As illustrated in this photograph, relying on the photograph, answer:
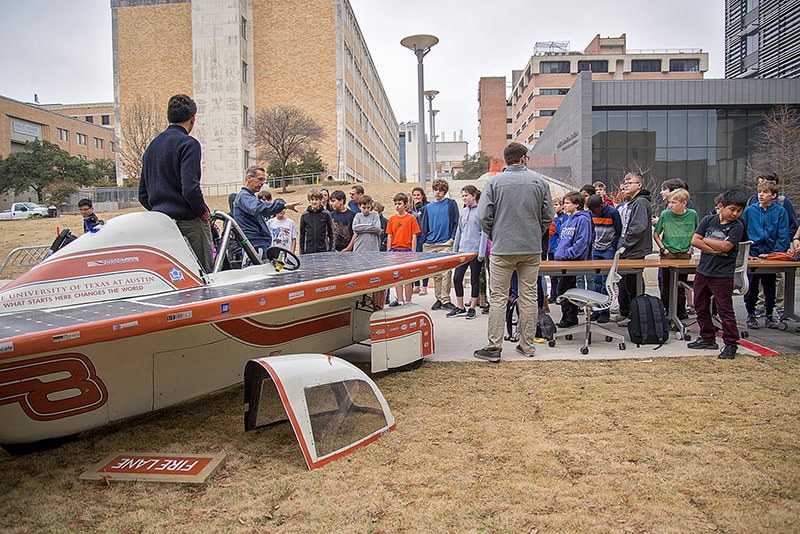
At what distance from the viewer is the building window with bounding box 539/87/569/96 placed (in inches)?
2517

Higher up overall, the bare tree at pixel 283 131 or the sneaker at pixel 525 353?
the bare tree at pixel 283 131

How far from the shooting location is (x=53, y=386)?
3.05 m

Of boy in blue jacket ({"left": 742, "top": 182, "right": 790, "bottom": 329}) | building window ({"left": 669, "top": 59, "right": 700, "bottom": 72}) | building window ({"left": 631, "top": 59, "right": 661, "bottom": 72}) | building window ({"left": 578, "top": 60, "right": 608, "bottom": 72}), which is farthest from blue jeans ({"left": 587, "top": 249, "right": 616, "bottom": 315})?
building window ({"left": 669, "top": 59, "right": 700, "bottom": 72})

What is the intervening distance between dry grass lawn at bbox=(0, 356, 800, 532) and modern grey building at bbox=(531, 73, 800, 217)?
32.0 meters

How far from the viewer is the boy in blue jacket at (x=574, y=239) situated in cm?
659

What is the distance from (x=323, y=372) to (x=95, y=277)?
5.19 feet

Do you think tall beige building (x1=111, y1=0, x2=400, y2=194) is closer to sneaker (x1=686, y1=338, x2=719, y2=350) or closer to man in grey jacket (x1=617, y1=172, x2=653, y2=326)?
man in grey jacket (x1=617, y1=172, x2=653, y2=326)

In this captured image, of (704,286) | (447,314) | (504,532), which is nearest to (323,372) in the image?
(504,532)

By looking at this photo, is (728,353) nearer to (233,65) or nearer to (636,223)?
(636,223)

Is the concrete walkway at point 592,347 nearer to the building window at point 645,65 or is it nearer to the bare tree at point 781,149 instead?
the bare tree at point 781,149

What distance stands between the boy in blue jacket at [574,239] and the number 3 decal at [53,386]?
17.4ft

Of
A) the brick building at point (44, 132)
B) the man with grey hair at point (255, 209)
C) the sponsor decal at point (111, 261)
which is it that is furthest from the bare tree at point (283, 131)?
the sponsor decal at point (111, 261)

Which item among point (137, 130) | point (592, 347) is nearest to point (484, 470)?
point (592, 347)

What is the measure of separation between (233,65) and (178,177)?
4420cm
